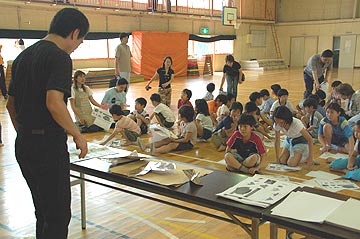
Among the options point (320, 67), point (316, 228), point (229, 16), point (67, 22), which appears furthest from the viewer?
point (229, 16)

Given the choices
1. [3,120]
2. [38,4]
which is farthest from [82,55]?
[3,120]

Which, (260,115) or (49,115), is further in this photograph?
(260,115)

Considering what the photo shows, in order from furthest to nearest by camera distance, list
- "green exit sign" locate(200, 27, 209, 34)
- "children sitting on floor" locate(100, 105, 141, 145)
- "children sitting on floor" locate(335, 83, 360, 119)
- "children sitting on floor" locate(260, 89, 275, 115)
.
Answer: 1. "green exit sign" locate(200, 27, 209, 34)
2. "children sitting on floor" locate(260, 89, 275, 115)
3. "children sitting on floor" locate(335, 83, 360, 119)
4. "children sitting on floor" locate(100, 105, 141, 145)

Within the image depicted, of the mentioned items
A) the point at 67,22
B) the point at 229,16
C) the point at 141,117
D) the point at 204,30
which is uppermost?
the point at 229,16

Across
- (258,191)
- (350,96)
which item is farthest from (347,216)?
(350,96)

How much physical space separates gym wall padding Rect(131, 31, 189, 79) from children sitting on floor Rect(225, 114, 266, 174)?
12040 mm

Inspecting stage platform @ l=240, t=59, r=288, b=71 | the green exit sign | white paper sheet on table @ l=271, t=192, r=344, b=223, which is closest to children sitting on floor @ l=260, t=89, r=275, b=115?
white paper sheet on table @ l=271, t=192, r=344, b=223

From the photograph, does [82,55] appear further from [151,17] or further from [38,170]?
[38,170]

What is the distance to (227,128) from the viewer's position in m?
5.28

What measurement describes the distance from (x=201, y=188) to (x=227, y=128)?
328cm

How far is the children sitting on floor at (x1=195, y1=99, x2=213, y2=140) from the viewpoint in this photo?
18.7 feet

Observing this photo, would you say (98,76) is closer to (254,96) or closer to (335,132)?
(254,96)

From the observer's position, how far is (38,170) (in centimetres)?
182

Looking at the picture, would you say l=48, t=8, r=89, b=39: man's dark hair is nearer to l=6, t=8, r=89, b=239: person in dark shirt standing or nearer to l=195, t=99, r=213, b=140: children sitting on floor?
l=6, t=8, r=89, b=239: person in dark shirt standing
